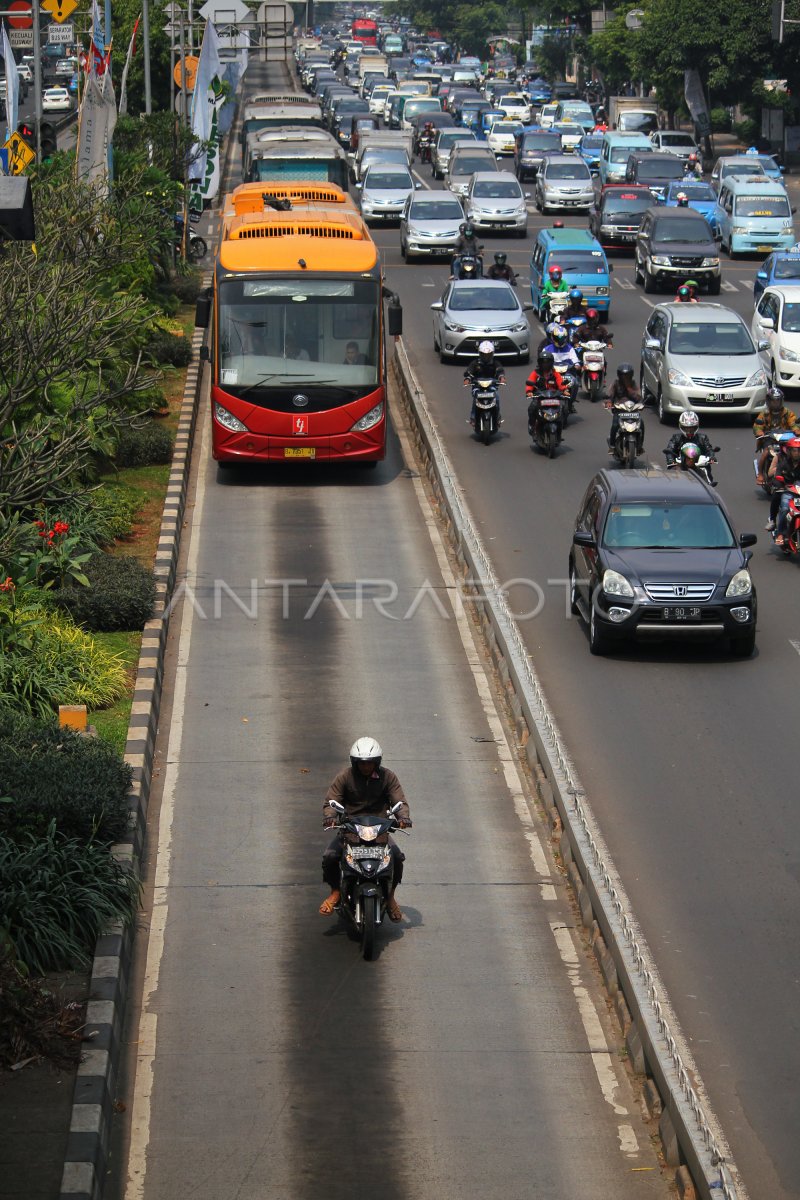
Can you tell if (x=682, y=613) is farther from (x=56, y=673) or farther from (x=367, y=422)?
(x=367, y=422)

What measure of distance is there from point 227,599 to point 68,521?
2459 millimetres

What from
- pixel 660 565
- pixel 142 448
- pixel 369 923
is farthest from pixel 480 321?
pixel 369 923

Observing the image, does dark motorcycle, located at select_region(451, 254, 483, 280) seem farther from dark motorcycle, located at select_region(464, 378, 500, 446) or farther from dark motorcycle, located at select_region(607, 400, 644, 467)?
dark motorcycle, located at select_region(607, 400, 644, 467)

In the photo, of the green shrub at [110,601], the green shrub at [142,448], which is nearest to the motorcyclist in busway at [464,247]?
the green shrub at [142,448]

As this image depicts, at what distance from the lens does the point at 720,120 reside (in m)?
88.9

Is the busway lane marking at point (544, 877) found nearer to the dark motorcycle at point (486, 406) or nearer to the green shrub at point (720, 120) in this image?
the dark motorcycle at point (486, 406)

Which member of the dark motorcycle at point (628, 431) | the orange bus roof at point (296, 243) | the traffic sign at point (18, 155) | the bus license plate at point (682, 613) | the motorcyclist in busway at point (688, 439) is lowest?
the dark motorcycle at point (628, 431)

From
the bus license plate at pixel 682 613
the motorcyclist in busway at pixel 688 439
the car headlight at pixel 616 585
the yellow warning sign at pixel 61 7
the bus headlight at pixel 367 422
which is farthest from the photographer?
the yellow warning sign at pixel 61 7

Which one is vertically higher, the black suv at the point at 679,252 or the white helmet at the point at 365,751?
the white helmet at the point at 365,751

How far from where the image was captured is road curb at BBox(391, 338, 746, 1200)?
963 centimetres

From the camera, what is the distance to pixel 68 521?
22.4 m

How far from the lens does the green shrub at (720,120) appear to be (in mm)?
88688

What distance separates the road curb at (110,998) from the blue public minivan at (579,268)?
2161 centimetres

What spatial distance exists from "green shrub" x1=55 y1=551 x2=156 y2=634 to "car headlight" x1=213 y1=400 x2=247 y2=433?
6.71 m
